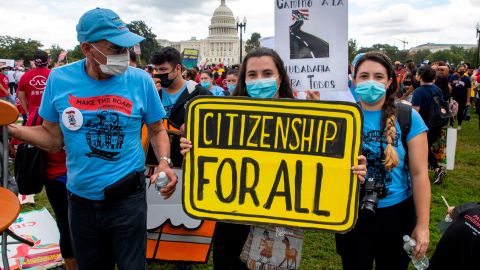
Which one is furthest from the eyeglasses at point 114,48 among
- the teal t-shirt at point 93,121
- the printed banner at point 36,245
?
the printed banner at point 36,245

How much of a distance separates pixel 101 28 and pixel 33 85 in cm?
524

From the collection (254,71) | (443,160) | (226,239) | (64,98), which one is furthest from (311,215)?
(443,160)

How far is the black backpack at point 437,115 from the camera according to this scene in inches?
269

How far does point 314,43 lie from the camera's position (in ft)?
8.26

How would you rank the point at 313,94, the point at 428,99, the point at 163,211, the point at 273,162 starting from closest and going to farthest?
the point at 273,162 < the point at 313,94 < the point at 163,211 < the point at 428,99

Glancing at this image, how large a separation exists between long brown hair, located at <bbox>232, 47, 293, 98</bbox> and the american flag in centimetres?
24

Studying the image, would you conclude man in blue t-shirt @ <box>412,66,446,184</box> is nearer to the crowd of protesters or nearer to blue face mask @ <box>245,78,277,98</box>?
the crowd of protesters

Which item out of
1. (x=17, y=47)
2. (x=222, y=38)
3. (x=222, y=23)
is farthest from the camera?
(x=222, y=38)

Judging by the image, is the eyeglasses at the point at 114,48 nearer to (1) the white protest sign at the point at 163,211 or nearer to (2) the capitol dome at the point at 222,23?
(1) the white protest sign at the point at 163,211

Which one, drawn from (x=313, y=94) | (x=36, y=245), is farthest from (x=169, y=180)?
(x=36, y=245)

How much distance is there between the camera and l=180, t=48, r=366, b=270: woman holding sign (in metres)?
2.39

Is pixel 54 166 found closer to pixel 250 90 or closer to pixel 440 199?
pixel 250 90

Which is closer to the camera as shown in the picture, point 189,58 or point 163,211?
point 163,211

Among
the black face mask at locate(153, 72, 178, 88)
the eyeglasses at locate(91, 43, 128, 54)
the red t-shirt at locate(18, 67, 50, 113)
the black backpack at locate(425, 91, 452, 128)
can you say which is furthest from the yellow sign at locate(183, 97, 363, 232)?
the red t-shirt at locate(18, 67, 50, 113)
